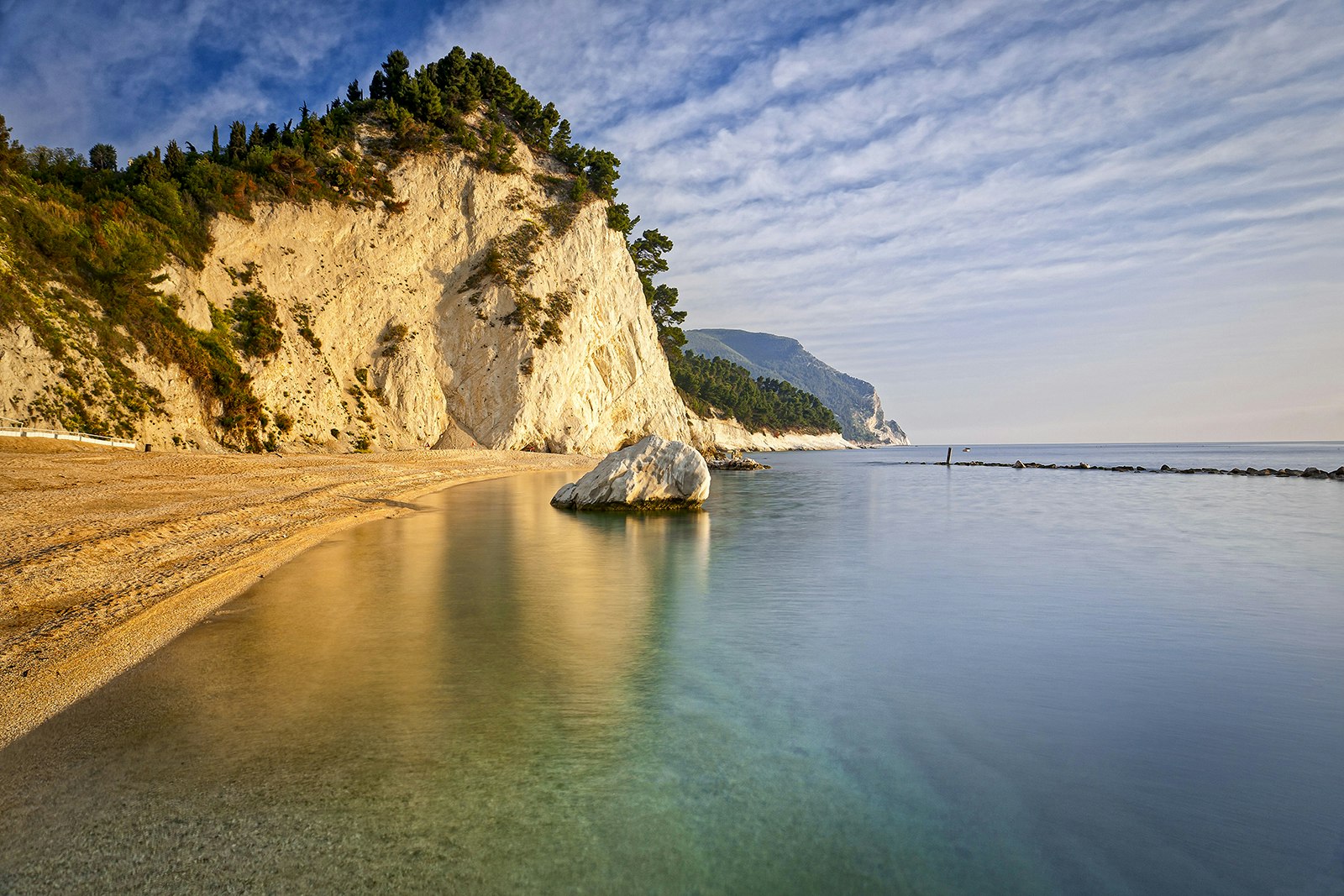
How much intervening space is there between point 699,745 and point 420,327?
45.5 meters

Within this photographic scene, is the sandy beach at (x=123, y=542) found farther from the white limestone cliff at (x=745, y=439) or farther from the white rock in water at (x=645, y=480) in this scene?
the white limestone cliff at (x=745, y=439)

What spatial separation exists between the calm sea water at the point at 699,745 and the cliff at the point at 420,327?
84.0 feet

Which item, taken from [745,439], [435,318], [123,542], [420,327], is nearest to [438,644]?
[123,542]

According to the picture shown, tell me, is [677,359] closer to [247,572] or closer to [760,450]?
[760,450]

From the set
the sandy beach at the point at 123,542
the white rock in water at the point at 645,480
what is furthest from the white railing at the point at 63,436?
the white rock in water at the point at 645,480

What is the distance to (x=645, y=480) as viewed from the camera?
64.3ft

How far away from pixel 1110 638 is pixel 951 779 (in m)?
4.78

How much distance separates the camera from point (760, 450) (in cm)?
10738

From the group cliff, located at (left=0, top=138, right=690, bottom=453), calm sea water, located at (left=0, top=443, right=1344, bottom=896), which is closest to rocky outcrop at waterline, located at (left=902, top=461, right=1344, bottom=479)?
cliff, located at (left=0, top=138, right=690, bottom=453)

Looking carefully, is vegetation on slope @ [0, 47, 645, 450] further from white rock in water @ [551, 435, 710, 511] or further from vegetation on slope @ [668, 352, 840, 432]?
vegetation on slope @ [668, 352, 840, 432]

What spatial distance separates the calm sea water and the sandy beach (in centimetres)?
46

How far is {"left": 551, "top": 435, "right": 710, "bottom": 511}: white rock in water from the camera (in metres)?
19.5

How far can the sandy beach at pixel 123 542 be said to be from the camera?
5.55 meters

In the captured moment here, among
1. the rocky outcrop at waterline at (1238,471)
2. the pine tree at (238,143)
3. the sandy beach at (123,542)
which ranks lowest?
the sandy beach at (123,542)
